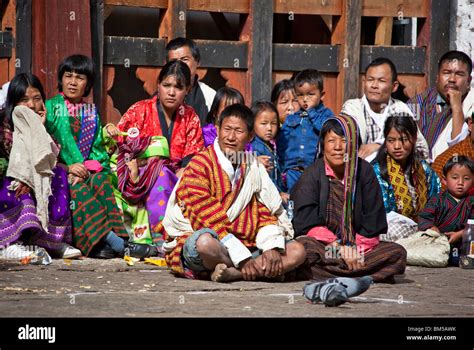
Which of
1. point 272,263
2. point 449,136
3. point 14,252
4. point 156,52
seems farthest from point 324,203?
point 156,52

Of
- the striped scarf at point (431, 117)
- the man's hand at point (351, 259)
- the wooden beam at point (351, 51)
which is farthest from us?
the wooden beam at point (351, 51)

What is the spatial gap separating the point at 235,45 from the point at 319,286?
4.23 m

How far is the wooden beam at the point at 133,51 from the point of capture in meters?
9.48

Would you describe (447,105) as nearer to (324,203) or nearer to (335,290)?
(324,203)

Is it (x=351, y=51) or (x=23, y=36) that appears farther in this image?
(x=351, y=51)

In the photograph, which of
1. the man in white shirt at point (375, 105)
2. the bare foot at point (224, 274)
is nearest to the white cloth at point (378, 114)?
the man in white shirt at point (375, 105)

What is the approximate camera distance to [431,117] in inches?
383

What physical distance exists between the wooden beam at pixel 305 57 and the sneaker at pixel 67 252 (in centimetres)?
303

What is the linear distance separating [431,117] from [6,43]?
155 inches

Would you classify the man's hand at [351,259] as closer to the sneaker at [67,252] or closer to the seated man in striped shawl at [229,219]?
the seated man in striped shawl at [229,219]

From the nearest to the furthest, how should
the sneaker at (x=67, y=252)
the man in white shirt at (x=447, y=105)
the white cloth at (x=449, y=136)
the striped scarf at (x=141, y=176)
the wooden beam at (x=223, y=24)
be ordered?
the sneaker at (x=67, y=252), the striped scarf at (x=141, y=176), the white cloth at (x=449, y=136), the man in white shirt at (x=447, y=105), the wooden beam at (x=223, y=24)

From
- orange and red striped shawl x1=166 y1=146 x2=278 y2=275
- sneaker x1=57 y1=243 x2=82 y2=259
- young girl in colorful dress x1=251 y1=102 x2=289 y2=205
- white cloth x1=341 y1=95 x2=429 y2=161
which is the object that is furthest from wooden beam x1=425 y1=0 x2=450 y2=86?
sneaker x1=57 y1=243 x2=82 y2=259

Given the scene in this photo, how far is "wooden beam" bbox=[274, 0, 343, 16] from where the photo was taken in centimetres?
1000

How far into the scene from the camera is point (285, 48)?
33.1ft
